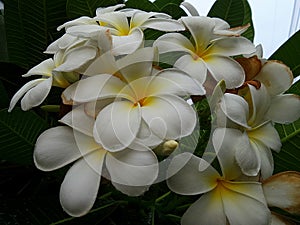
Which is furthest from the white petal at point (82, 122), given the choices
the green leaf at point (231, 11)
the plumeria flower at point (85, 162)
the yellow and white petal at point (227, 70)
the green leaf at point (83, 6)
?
the green leaf at point (231, 11)

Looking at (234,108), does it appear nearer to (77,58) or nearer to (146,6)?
(77,58)

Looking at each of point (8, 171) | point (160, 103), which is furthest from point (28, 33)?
point (160, 103)

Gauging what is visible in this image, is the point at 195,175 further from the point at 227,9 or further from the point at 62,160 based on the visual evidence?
the point at 227,9

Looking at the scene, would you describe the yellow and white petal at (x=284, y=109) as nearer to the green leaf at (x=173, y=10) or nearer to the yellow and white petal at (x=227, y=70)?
the yellow and white petal at (x=227, y=70)

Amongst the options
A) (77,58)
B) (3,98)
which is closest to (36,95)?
(77,58)

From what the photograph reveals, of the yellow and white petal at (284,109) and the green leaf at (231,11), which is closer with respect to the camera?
the yellow and white petal at (284,109)
